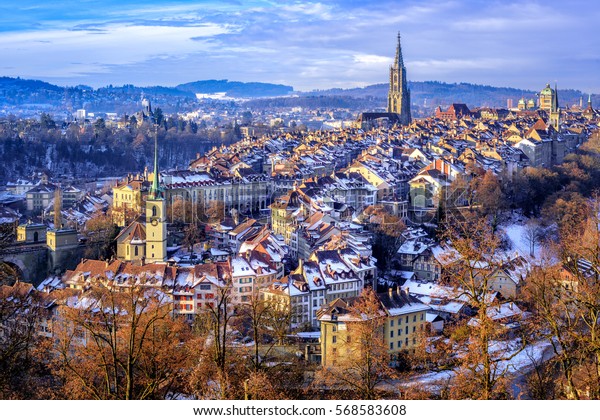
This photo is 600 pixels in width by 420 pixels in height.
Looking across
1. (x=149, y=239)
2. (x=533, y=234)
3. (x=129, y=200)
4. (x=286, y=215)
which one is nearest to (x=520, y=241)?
(x=533, y=234)

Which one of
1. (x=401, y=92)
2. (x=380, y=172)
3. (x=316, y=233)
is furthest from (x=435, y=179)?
(x=401, y=92)

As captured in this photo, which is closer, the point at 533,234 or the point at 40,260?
the point at 40,260

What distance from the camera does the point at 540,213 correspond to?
15.4m

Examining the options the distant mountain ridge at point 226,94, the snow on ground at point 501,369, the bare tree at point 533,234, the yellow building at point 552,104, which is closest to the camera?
the snow on ground at point 501,369

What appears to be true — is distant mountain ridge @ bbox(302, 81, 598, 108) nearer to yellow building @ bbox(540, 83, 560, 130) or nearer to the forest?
yellow building @ bbox(540, 83, 560, 130)

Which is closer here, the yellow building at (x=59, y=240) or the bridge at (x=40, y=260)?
the bridge at (x=40, y=260)

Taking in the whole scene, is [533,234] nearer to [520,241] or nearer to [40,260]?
[520,241]

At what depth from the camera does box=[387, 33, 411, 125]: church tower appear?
109ft

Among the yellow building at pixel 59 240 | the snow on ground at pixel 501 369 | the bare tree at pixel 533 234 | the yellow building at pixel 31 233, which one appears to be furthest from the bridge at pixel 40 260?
the bare tree at pixel 533 234

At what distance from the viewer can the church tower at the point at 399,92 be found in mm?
33281

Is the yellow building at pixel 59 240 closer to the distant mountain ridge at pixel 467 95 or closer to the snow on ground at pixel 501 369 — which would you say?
the snow on ground at pixel 501 369

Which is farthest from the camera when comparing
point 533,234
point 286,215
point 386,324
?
point 286,215

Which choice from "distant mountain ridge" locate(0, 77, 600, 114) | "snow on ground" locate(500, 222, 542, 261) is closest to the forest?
"distant mountain ridge" locate(0, 77, 600, 114)

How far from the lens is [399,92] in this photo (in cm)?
3403
